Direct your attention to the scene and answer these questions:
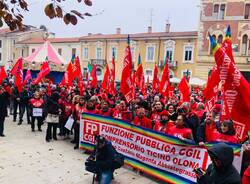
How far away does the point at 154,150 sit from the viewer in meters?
6.33

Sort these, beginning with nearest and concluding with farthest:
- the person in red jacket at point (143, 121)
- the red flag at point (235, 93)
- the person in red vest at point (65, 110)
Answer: the red flag at point (235, 93), the person in red jacket at point (143, 121), the person in red vest at point (65, 110)

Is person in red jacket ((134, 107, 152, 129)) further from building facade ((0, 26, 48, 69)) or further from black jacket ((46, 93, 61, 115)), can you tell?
building facade ((0, 26, 48, 69))

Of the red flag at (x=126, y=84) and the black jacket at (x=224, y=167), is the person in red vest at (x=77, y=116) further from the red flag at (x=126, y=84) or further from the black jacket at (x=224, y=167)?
the black jacket at (x=224, y=167)

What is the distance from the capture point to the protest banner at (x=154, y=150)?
5.66m

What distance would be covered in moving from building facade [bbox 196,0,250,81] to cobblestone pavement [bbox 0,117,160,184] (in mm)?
25824

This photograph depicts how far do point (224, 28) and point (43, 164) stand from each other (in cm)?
3081

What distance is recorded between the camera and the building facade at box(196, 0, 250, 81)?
104 feet

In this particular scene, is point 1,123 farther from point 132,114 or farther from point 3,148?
point 132,114

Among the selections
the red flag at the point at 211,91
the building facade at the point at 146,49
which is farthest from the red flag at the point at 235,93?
the building facade at the point at 146,49

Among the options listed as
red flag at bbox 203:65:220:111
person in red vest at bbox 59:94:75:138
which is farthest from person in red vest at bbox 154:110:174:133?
person in red vest at bbox 59:94:75:138

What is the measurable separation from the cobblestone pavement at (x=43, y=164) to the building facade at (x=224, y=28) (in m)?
25.8

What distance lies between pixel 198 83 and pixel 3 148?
75.7 ft

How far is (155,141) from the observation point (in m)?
6.31

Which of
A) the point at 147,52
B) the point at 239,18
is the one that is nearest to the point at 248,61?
the point at 239,18
